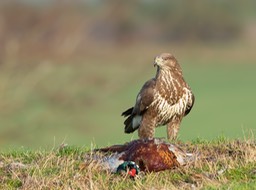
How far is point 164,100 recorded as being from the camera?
8.92 metres

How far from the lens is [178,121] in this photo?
29.5 ft

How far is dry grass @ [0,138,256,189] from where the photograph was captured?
604 cm

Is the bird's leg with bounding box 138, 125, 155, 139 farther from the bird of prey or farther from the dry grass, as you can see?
the dry grass

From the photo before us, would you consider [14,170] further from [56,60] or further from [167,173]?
[56,60]

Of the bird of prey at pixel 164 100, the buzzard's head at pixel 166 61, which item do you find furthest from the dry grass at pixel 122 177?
the buzzard's head at pixel 166 61

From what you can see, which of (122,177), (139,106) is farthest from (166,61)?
(122,177)

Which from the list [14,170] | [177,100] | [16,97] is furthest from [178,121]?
[16,97]

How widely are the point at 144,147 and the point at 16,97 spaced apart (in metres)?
7.82

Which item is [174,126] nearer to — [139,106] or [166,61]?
[139,106]

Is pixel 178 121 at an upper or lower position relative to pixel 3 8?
lower

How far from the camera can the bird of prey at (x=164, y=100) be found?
8.89m

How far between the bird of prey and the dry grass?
1542 mm

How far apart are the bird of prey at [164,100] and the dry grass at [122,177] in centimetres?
154

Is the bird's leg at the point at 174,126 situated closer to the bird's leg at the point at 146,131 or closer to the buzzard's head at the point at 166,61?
the bird's leg at the point at 146,131
